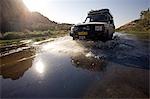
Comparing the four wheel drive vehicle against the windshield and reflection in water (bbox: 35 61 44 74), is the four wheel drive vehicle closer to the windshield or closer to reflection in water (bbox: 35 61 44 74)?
the windshield

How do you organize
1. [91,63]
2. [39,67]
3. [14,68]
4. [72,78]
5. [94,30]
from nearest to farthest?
[72,78] < [14,68] < [39,67] < [91,63] < [94,30]

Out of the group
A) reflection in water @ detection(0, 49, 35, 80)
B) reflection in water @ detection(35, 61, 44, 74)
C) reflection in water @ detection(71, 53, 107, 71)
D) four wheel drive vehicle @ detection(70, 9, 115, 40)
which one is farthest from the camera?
four wheel drive vehicle @ detection(70, 9, 115, 40)

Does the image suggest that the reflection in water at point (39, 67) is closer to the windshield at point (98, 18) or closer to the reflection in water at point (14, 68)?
the reflection in water at point (14, 68)

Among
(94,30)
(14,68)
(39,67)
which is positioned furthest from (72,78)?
(94,30)

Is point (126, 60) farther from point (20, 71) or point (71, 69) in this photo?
point (20, 71)

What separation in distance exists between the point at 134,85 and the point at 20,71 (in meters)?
3.21

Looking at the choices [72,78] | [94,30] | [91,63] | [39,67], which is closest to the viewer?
[72,78]

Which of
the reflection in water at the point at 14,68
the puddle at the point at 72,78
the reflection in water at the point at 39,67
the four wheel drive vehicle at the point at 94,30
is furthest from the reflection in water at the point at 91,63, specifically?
the four wheel drive vehicle at the point at 94,30

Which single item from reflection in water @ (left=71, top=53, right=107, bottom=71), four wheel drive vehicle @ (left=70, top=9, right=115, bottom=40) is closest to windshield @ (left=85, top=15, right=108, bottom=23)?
four wheel drive vehicle @ (left=70, top=9, right=115, bottom=40)

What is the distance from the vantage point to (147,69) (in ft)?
18.5

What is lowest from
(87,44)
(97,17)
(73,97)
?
(73,97)

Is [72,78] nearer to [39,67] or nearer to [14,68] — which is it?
[39,67]

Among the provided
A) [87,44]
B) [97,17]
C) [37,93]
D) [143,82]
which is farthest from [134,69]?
[97,17]

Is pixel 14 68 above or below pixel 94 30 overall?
below
